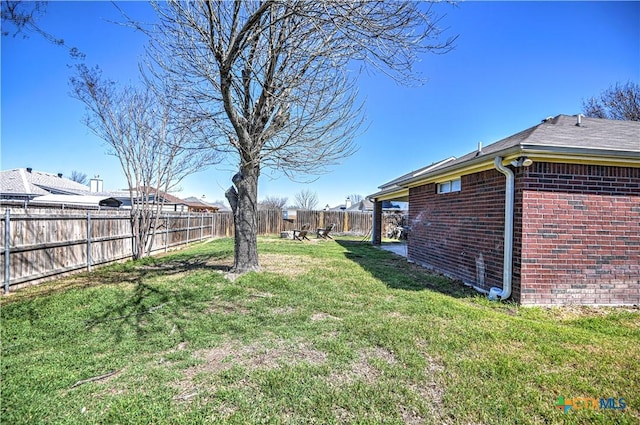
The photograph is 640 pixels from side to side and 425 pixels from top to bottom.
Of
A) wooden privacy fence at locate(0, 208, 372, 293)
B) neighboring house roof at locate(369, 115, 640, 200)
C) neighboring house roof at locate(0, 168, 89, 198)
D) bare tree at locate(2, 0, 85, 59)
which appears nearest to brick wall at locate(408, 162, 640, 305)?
neighboring house roof at locate(369, 115, 640, 200)

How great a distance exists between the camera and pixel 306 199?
189 feet

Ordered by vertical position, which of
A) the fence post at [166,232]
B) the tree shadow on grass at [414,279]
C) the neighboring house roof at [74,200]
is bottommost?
the tree shadow on grass at [414,279]

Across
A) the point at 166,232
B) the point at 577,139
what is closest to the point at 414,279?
the point at 577,139

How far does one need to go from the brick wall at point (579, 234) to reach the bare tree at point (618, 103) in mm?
13126

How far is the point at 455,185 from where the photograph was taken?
7258mm

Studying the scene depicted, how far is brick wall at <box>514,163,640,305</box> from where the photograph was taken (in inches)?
196

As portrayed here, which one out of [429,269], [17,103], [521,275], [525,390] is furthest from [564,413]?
[17,103]

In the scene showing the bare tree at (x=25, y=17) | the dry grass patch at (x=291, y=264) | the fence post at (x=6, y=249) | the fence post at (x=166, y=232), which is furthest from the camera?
the fence post at (x=166, y=232)

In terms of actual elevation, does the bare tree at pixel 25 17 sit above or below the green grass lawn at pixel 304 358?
above

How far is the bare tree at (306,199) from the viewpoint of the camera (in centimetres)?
5734

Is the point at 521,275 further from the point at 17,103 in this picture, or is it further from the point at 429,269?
the point at 17,103

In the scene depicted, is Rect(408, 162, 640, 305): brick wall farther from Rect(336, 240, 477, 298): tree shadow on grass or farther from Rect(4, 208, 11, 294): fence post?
Rect(4, 208, 11, 294): fence post

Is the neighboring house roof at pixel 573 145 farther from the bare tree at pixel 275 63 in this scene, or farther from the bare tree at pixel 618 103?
the bare tree at pixel 618 103

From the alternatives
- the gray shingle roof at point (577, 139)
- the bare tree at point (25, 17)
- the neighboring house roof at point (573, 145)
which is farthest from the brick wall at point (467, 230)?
the bare tree at point (25, 17)
